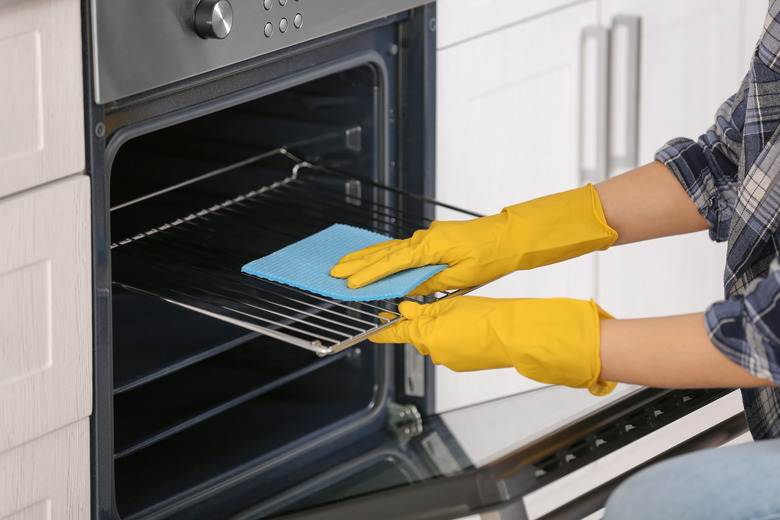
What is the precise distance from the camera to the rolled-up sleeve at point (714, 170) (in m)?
1.45

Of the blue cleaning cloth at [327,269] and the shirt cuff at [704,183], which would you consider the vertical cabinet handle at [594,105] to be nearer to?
the shirt cuff at [704,183]

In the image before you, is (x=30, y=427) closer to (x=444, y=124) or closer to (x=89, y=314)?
(x=89, y=314)

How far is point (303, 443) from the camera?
1623 millimetres

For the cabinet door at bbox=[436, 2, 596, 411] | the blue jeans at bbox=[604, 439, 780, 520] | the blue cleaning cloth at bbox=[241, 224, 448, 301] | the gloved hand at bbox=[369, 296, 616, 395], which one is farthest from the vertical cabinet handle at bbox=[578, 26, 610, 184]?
the blue jeans at bbox=[604, 439, 780, 520]

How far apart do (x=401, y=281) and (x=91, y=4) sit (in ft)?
1.57

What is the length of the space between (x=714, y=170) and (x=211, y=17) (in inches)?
28.6

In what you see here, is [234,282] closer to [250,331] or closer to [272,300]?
[272,300]

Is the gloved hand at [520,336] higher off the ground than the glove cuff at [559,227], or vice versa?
the glove cuff at [559,227]

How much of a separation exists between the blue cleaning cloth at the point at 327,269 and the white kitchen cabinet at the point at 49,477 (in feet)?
0.94

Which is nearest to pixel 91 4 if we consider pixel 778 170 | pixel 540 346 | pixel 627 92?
pixel 540 346

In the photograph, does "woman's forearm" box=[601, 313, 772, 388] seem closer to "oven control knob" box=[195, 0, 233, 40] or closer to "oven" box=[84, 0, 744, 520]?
"oven" box=[84, 0, 744, 520]

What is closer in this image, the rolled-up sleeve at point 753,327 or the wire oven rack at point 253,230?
the rolled-up sleeve at point 753,327

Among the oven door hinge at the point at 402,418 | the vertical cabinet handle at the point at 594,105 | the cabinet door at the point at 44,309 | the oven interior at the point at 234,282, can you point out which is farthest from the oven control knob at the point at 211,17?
the vertical cabinet handle at the point at 594,105

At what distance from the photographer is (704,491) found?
111 cm
